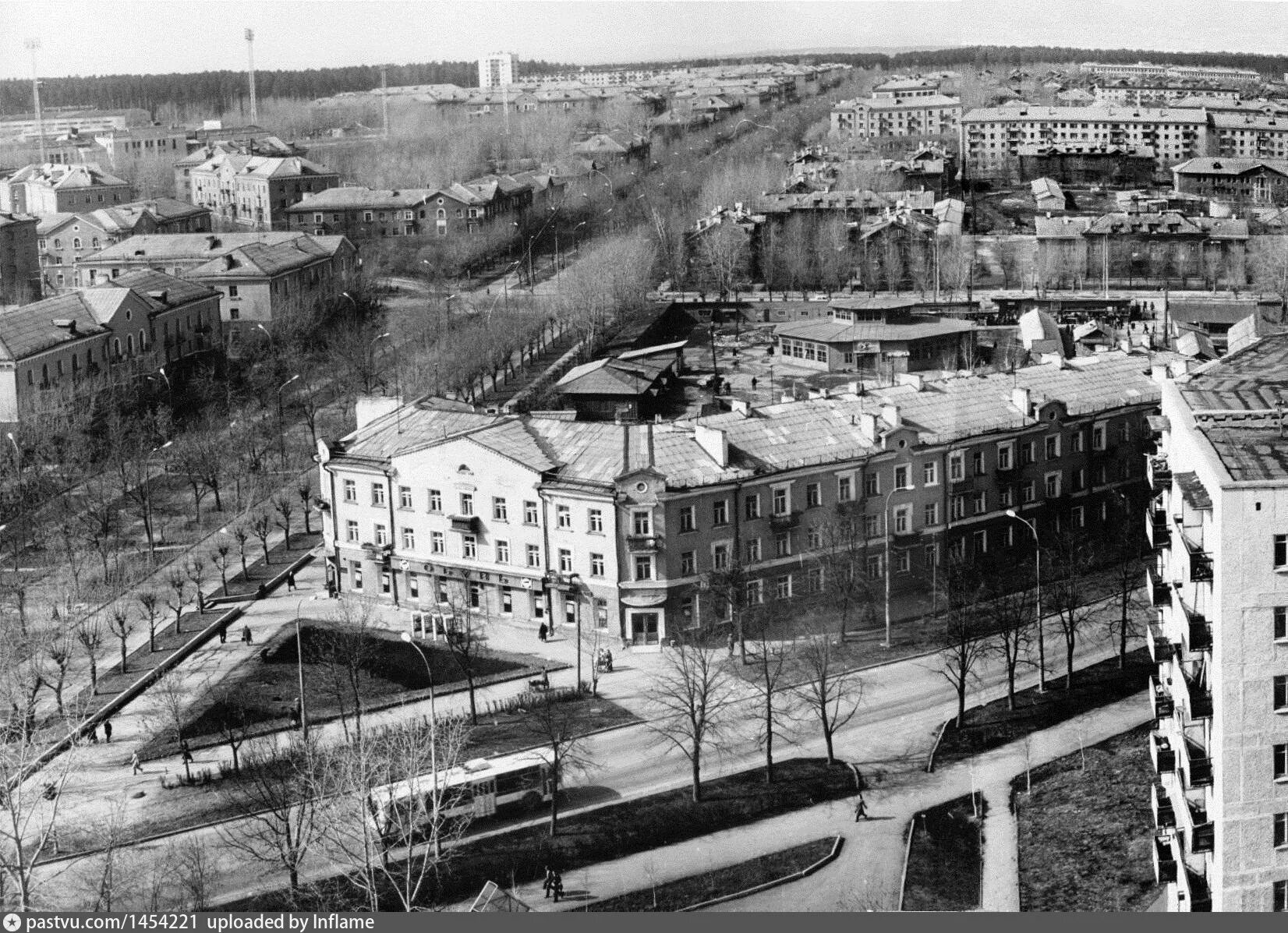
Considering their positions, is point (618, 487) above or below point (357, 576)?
above

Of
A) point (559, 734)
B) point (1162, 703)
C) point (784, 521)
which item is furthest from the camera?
point (784, 521)

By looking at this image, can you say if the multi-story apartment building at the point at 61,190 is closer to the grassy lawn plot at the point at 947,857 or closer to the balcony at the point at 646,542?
the balcony at the point at 646,542

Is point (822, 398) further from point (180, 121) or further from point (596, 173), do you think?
point (180, 121)

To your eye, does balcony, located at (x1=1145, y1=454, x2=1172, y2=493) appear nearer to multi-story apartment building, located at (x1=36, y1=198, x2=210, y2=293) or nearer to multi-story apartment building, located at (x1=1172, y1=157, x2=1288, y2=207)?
multi-story apartment building, located at (x1=36, y1=198, x2=210, y2=293)

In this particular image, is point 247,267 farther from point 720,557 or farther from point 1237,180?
point 1237,180

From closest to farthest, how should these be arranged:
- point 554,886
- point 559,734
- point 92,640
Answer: point 554,886
point 559,734
point 92,640

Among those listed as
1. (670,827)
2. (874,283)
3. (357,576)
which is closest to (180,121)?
(874,283)

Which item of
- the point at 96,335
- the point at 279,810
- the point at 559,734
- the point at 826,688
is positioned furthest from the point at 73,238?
the point at 279,810
